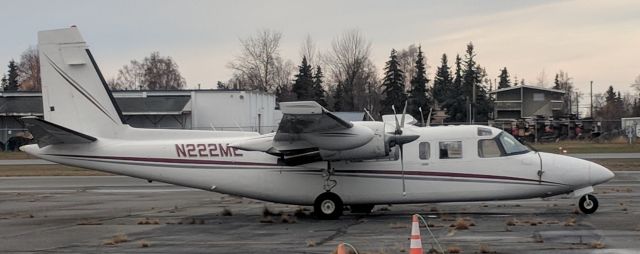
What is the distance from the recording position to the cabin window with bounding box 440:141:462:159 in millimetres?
17234

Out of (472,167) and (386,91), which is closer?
(472,167)

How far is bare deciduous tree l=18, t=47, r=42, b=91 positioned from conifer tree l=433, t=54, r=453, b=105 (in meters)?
67.5

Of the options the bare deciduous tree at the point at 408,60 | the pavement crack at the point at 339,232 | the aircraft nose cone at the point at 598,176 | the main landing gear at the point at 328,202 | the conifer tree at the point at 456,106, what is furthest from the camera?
the bare deciduous tree at the point at 408,60

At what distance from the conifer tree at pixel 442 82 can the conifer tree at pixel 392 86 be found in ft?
23.5

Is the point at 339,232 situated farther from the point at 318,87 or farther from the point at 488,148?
the point at 318,87

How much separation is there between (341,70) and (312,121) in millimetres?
80715

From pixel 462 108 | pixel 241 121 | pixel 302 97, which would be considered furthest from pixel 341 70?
pixel 241 121

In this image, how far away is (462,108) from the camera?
83688 millimetres

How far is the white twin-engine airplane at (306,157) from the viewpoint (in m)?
16.8

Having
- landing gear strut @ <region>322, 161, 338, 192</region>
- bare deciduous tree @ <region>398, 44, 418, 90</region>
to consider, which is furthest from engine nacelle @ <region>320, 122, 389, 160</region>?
bare deciduous tree @ <region>398, 44, 418, 90</region>

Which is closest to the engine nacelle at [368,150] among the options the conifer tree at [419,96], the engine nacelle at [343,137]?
the engine nacelle at [343,137]

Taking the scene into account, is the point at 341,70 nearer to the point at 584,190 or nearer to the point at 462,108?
the point at 462,108

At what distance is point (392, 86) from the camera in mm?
85438

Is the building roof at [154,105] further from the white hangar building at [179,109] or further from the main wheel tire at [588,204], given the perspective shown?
the main wheel tire at [588,204]
